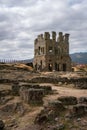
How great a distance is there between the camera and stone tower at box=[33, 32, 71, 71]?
72350mm

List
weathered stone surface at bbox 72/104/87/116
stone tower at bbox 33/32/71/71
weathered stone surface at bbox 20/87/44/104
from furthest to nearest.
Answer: stone tower at bbox 33/32/71/71, weathered stone surface at bbox 20/87/44/104, weathered stone surface at bbox 72/104/87/116

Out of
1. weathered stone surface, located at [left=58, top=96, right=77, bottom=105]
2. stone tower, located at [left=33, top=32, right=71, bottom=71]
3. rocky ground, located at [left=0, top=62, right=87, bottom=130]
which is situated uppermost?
stone tower, located at [left=33, top=32, right=71, bottom=71]

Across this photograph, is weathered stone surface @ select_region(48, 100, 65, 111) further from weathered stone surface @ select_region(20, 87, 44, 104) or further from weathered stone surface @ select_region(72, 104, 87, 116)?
weathered stone surface @ select_region(20, 87, 44, 104)

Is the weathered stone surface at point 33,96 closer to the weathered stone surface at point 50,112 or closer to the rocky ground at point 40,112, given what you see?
the rocky ground at point 40,112

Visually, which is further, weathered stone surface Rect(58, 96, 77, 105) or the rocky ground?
weathered stone surface Rect(58, 96, 77, 105)

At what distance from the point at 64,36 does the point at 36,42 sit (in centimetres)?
639

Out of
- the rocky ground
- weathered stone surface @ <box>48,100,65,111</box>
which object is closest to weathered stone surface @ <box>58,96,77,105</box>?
the rocky ground

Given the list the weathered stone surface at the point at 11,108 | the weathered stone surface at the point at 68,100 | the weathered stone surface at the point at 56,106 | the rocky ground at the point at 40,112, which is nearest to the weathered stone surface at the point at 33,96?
the rocky ground at the point at 40,112

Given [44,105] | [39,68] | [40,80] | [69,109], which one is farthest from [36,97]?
[39,68]

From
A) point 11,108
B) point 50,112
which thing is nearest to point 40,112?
point 50,112

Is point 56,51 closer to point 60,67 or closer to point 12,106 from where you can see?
point 60,67

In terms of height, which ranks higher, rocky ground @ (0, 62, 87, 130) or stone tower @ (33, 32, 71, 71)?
stone tower @ (33, 32, 71, 71)

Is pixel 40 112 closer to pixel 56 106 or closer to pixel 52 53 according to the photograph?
pixel 56 106

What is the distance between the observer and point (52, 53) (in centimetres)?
7312
